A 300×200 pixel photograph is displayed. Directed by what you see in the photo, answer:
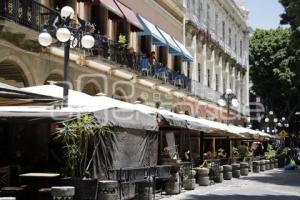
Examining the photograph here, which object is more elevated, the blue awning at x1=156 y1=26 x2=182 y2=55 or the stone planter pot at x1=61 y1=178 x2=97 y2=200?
the blue awning at x1=156 y1=26 x2=182 y2=55

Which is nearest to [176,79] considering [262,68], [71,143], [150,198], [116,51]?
[116,51]

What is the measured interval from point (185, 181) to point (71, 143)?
730cm

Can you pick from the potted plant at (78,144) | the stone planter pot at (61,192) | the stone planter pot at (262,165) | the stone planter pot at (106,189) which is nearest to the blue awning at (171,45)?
the stone planter pot at (262,165)

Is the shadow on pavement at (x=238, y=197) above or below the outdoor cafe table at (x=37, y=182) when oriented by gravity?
below

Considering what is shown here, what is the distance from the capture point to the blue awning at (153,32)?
92.0 ft

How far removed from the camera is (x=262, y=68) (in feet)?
193

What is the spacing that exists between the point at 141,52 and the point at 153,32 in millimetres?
1919

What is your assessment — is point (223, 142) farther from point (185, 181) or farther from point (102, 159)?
point (102, 159)

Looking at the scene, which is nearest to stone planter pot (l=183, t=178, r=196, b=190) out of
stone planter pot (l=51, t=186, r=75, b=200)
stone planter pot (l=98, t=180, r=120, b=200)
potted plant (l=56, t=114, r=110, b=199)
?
potted plant (l=56, t=114, r=110, b=199)

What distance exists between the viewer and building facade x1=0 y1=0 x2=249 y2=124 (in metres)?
18.3

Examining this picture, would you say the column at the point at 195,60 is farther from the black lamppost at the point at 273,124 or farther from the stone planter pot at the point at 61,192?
the stone planter pot at the point at 61,192

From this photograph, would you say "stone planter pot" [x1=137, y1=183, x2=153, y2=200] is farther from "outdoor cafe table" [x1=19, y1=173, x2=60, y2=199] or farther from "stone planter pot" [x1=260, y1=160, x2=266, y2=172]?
"stone planter pot" [x1=260, y1=160, x2=266, y2=172]

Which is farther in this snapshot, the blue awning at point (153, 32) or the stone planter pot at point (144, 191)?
the blue awning at point (153, 32)

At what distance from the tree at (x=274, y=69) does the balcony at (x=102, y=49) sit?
22.9m
